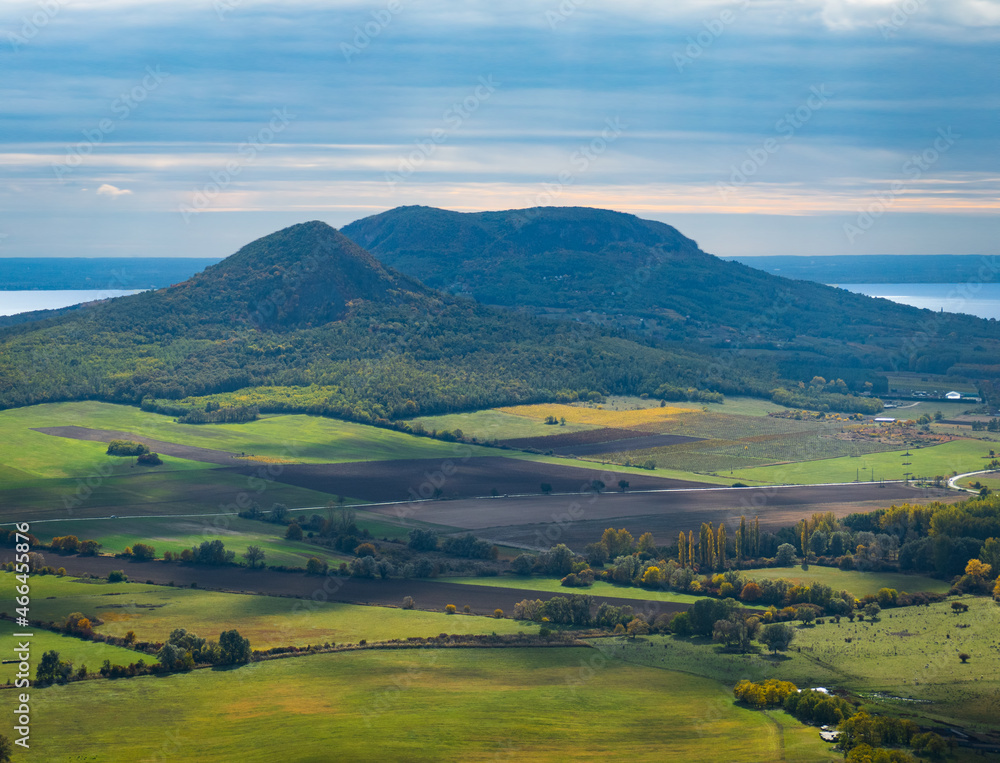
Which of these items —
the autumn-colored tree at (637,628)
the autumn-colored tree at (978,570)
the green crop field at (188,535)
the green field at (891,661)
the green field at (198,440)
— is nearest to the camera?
the green field at (891,661)

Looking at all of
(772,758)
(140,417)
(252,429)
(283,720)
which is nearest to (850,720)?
(772,758)

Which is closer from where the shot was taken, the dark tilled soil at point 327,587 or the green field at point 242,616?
the green field at point 242,616

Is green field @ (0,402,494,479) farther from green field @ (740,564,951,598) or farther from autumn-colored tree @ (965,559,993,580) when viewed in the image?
autumn-colored tree @ (965,559,993,580)

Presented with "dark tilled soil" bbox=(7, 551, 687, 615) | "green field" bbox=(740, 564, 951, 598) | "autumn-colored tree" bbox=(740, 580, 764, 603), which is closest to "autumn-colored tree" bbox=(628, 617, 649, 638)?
"dark tilled soil" bbox=(7, 551, 687, 615)

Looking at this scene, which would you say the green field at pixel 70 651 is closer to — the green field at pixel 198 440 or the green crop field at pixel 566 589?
the green crop field at pixel 566 589

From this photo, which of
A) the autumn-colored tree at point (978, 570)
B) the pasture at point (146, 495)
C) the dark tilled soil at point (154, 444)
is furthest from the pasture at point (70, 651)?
the autumn-colored tree at point (978, 570)

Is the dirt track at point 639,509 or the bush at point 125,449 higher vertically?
the bush at point 125,449

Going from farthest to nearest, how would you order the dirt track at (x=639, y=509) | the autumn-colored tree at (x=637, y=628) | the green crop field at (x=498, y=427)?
the green crop field at (x=498, y=427) → the dirt track at (x=639, y=509) → the autumn-colored tree at (x=637, y=628)
